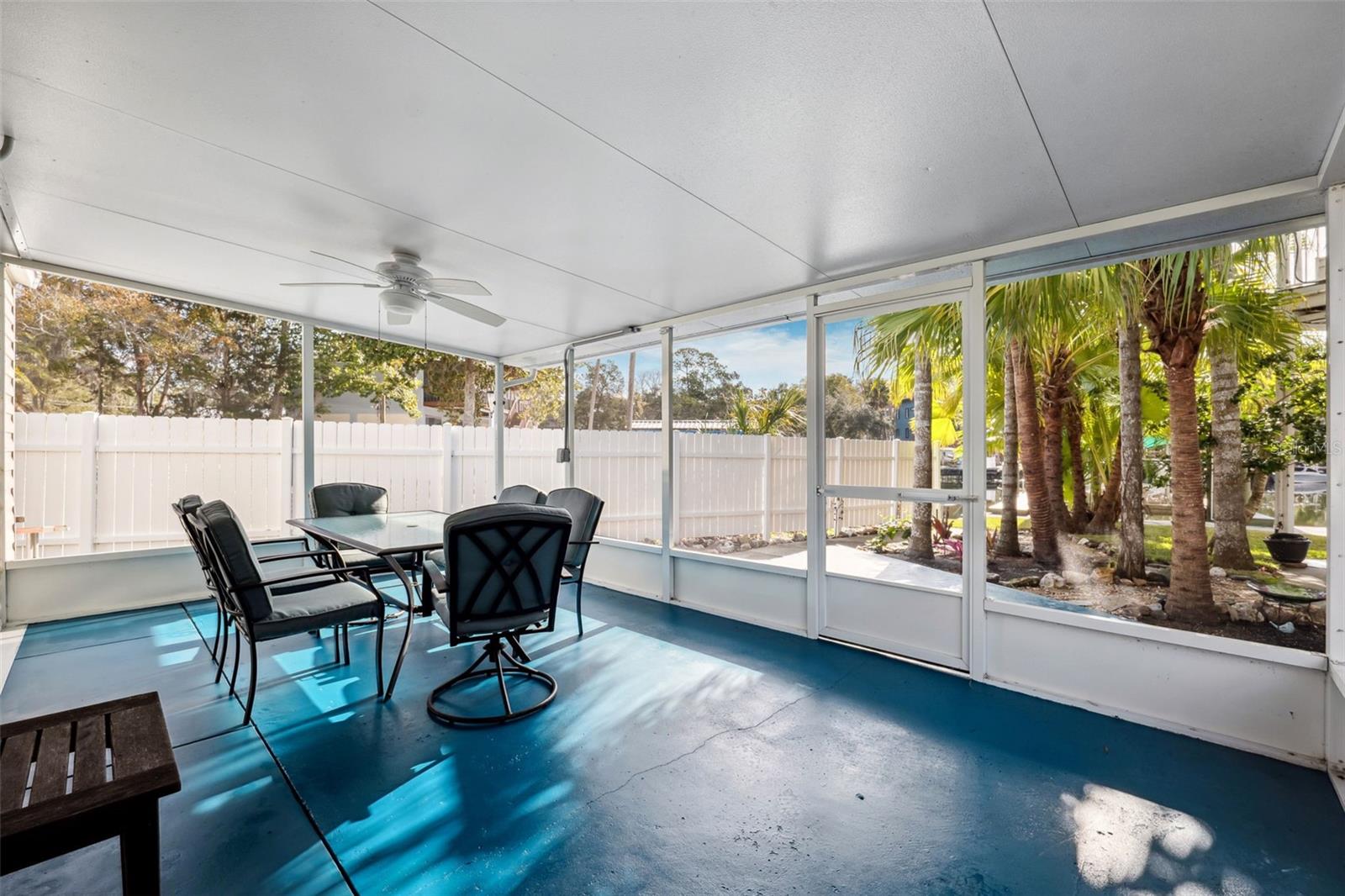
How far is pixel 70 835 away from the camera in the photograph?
3.45 feet

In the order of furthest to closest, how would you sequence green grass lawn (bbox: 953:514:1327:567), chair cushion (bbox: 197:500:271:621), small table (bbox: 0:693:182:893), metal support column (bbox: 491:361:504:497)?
metal support column (bbox: 491:361:504:497)
green grass lawn (bbox: 953:514:1327:567)
chair cushion (bbox: 197:500:271:621)
small table (bbox: 0:693:182:893)

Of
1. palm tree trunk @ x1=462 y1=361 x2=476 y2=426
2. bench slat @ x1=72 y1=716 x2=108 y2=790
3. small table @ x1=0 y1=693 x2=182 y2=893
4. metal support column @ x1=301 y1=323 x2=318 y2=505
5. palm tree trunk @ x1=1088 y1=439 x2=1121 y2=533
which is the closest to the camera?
small table @ x1=0 y1=693 x2=182 y2=893

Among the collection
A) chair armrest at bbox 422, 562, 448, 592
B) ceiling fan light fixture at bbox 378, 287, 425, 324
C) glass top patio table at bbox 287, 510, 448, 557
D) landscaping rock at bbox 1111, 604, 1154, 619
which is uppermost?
ceiling fan light fixture at bbox 378, 287, 425, 324

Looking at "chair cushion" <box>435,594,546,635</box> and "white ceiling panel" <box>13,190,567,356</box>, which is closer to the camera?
"chair cushion" <box>435,594,546,635</box>

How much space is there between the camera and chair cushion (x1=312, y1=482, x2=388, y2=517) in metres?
4.55

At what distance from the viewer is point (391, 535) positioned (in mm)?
3410

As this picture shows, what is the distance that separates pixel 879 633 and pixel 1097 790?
5.00 feet

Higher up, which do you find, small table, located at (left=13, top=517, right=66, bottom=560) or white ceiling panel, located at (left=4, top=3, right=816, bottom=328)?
white ceiling panel, located at (left=4, top=3, right=816, bottom=328)

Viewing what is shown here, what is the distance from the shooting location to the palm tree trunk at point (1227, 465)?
328 cm

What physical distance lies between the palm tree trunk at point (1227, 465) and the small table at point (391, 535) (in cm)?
441

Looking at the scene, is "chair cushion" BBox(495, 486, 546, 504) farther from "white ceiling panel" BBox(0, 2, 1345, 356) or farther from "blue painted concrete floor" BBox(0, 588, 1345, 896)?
"white ceiling panel" BBox(0, 2, 1345, 356)

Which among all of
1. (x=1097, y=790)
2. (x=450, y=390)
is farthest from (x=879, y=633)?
(x=450, y=390)

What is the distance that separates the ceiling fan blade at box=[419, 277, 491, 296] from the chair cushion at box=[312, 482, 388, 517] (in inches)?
85.7

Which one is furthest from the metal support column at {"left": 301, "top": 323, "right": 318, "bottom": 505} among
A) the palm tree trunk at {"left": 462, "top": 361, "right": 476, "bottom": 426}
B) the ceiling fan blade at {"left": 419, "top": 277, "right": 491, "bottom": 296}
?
the palm tree trunk at {"left": 462, "top": 361, "right": 476, "bottom": 426}
